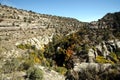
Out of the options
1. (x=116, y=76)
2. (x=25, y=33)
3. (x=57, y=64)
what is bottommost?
(x=57, y=64)

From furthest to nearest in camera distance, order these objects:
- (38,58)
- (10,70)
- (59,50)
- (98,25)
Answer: (98,25) < (59,50) < (38,58) < (10,70)

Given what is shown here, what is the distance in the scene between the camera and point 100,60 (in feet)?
200

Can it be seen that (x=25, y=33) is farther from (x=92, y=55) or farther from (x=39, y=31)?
(x=92, y=55)

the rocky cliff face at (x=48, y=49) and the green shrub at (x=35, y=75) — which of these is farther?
the rocky cliff face at (x=48, y=49)

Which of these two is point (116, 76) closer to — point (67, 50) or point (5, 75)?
point (5, 75)

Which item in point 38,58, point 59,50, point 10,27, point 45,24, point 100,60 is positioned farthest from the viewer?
point 45,24

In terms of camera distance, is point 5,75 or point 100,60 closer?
point 5,75

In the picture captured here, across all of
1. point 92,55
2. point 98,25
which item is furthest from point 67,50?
point 98,25

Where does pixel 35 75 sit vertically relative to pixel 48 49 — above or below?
below

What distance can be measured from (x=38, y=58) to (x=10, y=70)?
2855cm

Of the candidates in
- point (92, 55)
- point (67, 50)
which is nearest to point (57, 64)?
point (67, 50)

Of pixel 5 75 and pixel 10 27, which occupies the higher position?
pixel 10 27

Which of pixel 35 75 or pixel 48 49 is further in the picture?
pixel 48 49

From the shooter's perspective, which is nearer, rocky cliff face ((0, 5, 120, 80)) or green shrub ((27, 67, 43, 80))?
green shrub ((27, 67, 43, 80))
